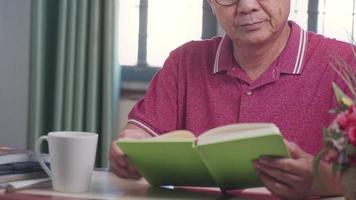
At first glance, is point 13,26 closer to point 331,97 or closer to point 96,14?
point 96,14

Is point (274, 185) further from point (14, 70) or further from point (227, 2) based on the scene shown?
point (14, 70)

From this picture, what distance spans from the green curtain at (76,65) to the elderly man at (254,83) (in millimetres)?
1001

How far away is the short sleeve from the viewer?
4.63ft

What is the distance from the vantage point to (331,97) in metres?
1.33

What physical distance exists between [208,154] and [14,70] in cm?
192

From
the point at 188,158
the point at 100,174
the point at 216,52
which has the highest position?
the point at 216,52

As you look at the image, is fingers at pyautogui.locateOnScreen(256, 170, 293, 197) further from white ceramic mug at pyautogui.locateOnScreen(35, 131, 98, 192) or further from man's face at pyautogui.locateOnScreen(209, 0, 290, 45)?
man's face at pyautogui.locateOnScreen(209, 0, 290, 45)

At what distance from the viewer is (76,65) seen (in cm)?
247

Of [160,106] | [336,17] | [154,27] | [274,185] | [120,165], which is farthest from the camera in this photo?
[154,27]

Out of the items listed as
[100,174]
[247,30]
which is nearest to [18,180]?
[100,174]

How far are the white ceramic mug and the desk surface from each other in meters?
0.02

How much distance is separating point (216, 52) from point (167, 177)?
1.75 ft

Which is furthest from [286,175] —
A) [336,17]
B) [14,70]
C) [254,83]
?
[14,70]

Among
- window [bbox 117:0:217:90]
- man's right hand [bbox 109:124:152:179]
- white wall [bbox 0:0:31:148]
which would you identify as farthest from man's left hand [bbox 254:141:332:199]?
white wall [bbox 0:0:31:148]
